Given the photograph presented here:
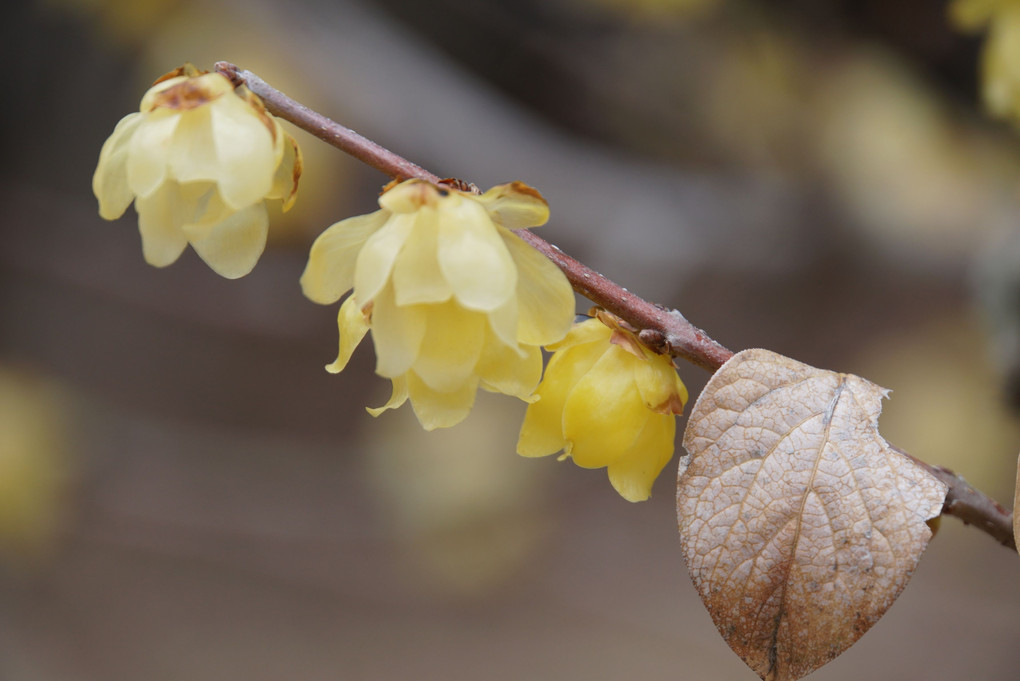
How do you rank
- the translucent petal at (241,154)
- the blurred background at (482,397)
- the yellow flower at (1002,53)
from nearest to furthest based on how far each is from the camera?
the translucent petal at (241,154) < the yellow flower at (1002,53) < the blurred background at (482,397)

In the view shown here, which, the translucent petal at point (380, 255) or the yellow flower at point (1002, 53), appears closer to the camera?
the translucent petal at point (380, 255)

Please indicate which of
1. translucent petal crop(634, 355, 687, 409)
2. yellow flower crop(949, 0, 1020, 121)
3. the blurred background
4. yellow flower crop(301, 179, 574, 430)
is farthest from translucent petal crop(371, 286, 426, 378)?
the blurred background

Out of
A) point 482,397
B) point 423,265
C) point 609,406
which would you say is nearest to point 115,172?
point 423,265

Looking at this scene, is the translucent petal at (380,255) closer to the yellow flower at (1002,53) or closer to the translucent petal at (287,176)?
the translucent petal at (287,176)

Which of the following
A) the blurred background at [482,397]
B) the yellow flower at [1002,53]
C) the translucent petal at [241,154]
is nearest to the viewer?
the translucent petal at [241,154]

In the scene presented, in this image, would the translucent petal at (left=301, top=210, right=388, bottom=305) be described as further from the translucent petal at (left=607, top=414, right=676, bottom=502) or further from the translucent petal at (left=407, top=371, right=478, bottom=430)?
the translucent petal at (left=607, top=414, right=676, bottom=502)

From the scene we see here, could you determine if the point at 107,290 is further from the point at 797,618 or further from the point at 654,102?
the point at 797,618

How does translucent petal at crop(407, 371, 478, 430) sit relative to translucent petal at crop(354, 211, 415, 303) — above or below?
below

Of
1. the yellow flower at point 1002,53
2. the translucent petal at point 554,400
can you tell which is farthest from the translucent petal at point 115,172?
the yellow flower at point 1002,53
